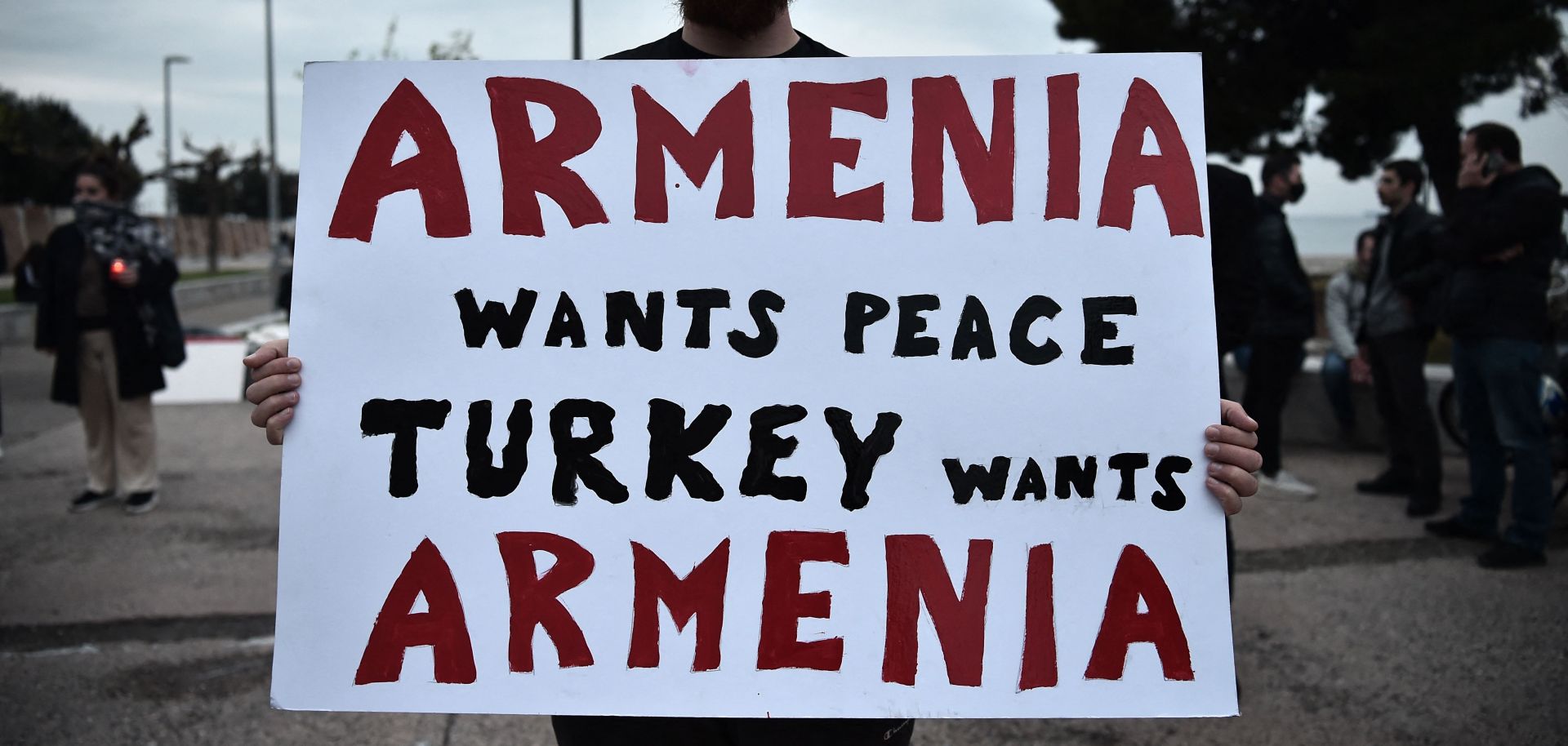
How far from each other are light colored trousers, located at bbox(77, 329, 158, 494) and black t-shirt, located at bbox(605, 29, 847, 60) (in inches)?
186

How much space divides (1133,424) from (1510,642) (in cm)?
303

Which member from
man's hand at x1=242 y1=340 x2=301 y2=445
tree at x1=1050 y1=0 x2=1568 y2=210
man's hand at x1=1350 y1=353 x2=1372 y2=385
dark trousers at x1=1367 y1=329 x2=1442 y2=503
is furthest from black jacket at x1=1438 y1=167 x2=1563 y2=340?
tree at x1=1050 y1=0 x2=1568 y2=210

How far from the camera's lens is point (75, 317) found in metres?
5.19

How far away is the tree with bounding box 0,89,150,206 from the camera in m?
28.9

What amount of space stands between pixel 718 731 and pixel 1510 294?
419 cm

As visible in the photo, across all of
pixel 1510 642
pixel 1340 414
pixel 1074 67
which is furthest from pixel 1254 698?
pixel 1340 414

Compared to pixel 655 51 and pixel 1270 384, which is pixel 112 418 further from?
pixel 1270 384

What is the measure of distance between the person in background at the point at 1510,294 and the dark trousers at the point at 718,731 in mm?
3994

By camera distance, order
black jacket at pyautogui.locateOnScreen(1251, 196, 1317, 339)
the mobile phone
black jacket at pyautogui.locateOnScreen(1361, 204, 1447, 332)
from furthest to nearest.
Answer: black jacket at pyautogui.locateOnScreen(1251, 196, 1317, 339) < black jacket at pyautogui.locateOnScreen(1361, 204, 1447, 332) < the mobile phone

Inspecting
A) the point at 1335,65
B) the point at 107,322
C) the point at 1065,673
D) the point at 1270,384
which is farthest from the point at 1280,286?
the point at 1335,65

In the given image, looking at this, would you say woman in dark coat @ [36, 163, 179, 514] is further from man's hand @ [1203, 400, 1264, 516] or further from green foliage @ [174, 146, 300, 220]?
green foliage @ [174, 146, 300, 220]

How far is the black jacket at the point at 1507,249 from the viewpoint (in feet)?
14.2

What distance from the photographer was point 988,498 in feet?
4.71

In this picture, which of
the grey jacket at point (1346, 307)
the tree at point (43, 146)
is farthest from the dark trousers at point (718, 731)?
the tree at point (43, 146)
